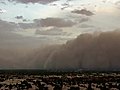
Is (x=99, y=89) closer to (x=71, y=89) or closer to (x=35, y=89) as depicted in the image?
(x=71, y=89)

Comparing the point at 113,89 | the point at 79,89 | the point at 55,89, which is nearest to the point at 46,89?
the point at 55,89

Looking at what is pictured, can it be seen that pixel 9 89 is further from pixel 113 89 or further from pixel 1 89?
pixel 113 89

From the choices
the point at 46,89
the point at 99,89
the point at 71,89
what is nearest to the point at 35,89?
the point at 46,89

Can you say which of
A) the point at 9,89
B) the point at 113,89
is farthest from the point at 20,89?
the point at 113,89

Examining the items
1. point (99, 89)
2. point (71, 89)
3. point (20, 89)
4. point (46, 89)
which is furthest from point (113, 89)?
point (20, 89)

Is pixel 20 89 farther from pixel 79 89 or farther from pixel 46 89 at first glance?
pixel 79 89

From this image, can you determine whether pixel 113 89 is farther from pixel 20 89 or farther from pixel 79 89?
pixel 20 89
